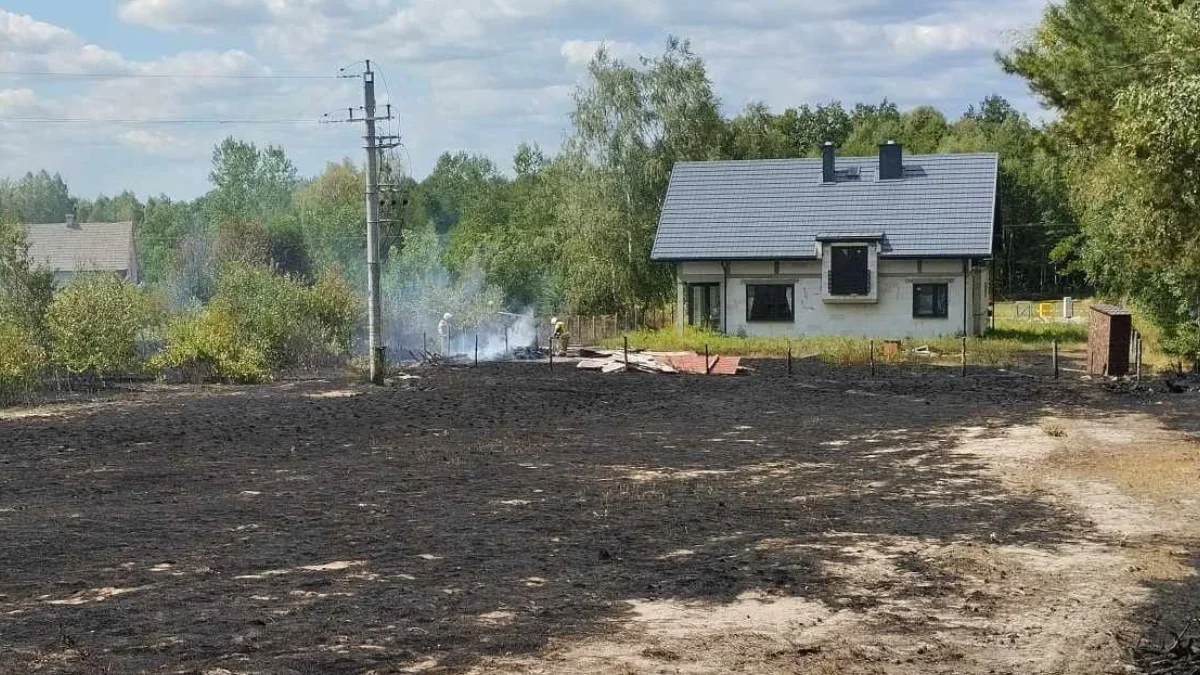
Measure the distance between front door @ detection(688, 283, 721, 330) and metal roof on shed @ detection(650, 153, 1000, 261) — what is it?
1563 mm

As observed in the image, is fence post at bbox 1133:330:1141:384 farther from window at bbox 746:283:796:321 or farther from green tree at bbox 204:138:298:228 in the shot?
green tree at bbox 204:138:298:228

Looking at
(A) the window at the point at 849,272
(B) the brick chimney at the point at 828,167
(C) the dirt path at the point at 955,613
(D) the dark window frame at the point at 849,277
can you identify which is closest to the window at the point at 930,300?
(D) the dark window frame at the point at 849,277

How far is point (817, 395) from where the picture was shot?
2631 cm

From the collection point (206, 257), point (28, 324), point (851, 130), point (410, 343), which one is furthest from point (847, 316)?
point (851, 130)

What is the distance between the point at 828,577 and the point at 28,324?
77.2ft

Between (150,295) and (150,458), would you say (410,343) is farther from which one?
(150,458)

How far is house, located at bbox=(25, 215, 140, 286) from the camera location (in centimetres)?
7912

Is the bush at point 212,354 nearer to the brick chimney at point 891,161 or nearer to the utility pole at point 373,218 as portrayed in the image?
the utility pole at point 373,218

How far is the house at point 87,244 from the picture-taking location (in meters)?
79.1

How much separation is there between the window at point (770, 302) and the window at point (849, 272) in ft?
4.56

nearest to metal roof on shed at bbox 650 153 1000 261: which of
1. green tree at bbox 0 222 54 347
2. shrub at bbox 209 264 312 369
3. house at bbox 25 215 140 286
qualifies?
shrub at bbox 209 264 312 369

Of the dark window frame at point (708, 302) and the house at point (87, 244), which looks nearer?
the dark window frame at point (708, 302)

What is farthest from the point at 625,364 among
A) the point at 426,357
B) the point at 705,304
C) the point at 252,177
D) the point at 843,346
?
the point at 252,177

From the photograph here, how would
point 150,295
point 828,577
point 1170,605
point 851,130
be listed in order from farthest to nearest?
point 851,130, point 150,295, point 828,577, point 1170,605
